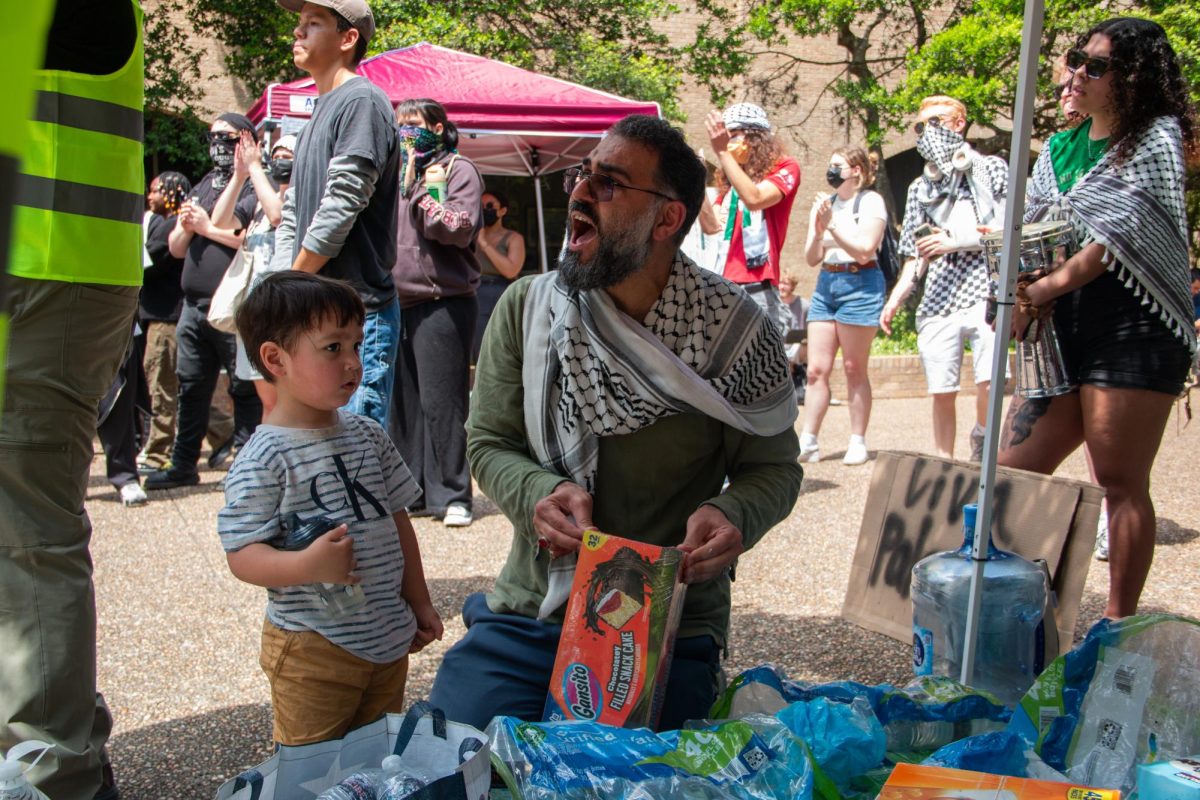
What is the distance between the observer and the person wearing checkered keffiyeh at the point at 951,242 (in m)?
6.15

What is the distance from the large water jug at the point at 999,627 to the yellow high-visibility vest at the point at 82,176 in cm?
214

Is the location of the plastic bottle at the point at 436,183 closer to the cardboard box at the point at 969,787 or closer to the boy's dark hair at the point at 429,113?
the boy's dark hair at the point at 429,113

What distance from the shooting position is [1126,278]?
3.22 metres

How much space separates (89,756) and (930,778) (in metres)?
1.71

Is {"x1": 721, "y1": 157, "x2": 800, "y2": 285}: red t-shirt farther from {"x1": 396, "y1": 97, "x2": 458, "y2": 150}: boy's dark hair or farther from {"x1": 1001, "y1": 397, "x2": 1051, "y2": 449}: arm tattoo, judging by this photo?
{"x1": 1001, "y1": 397, "x2": 1051, "y2": 449}: arm tattoo

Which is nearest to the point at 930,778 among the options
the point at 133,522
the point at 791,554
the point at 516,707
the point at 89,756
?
the point at 516,707

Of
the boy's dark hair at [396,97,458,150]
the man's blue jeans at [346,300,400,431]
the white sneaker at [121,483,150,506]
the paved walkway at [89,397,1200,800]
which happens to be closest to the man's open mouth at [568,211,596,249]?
the paved walkway at [89,397,1200,800]

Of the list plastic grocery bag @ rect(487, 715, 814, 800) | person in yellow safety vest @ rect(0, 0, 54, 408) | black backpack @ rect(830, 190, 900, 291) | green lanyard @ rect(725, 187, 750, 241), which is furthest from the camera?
black backpack @ rect(830, 190, 900, 291)

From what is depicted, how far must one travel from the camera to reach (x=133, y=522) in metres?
5.95

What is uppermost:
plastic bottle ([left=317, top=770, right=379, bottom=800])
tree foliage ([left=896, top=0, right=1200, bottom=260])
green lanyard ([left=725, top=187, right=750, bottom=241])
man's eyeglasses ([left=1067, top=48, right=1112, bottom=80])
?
tree foliage ([left=896, top=0, right=1200, bottom=260])

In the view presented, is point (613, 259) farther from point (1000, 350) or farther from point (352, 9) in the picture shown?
point (352, 9)

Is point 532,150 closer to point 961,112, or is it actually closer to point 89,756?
point 961,112

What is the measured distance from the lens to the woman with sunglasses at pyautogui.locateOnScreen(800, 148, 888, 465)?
7.20 metres

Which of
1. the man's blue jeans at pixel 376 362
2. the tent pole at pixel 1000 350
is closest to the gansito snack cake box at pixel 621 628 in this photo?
the tent pole at pixel 1000 350
